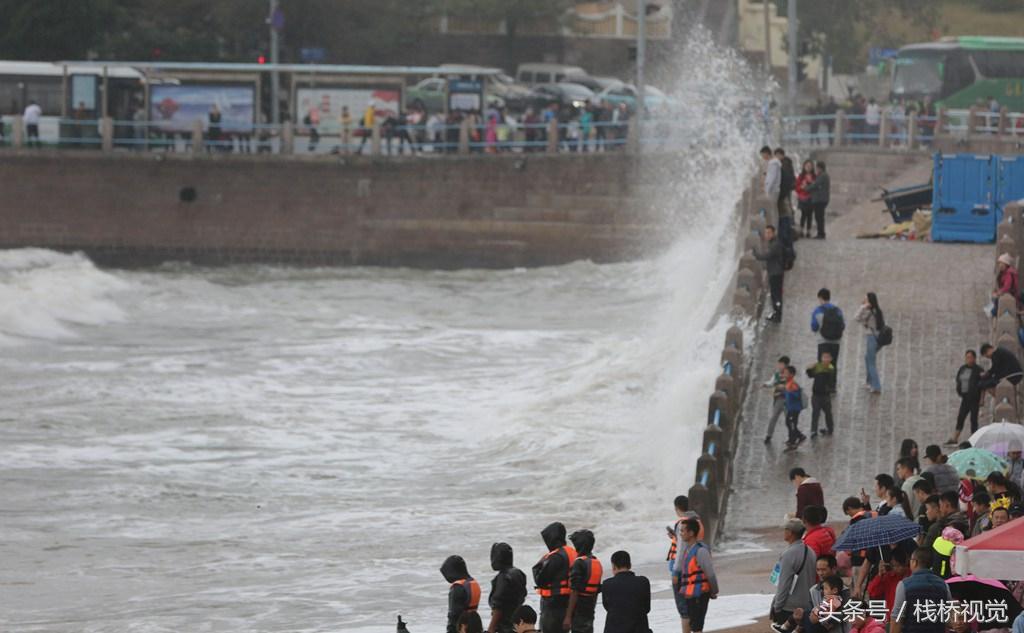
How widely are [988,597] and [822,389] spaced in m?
8.01

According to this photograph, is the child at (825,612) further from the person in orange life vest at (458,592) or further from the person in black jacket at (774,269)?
the person in black jacket at (774,269)

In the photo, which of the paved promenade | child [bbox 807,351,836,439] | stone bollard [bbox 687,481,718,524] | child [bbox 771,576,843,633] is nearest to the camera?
child [bbox 771,576,843,633]

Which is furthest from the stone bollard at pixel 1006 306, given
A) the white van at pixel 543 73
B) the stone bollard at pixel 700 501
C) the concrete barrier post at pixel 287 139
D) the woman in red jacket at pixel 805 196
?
the white van at pixel 543 73

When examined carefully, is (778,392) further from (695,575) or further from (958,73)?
(958,73)

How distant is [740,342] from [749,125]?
22614mm

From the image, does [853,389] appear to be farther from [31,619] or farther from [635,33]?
[635,33]

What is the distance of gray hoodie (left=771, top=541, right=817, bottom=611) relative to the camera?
11.1 metres

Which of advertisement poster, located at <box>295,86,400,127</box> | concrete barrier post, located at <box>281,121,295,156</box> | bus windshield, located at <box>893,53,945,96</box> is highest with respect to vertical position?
bus windshield, located at <box>893,53,945,96</box>

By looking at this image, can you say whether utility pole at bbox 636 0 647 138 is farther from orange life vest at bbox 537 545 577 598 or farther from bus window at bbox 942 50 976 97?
orange life vest at bbox 537 545 577 598

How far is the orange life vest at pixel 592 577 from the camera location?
37.1 ft

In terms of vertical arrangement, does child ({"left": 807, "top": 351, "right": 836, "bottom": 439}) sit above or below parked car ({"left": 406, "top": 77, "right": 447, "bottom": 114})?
below

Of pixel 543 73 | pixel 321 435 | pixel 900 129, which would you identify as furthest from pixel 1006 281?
pixel 543 73

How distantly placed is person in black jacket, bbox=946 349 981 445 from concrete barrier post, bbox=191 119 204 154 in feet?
88.1

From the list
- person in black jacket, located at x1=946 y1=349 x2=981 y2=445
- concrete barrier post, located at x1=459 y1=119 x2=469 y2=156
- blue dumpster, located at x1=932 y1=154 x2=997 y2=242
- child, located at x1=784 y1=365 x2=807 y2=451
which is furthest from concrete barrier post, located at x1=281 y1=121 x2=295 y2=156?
person in black jacket, located at x1=946 y1=349 x2=981 y2=445
